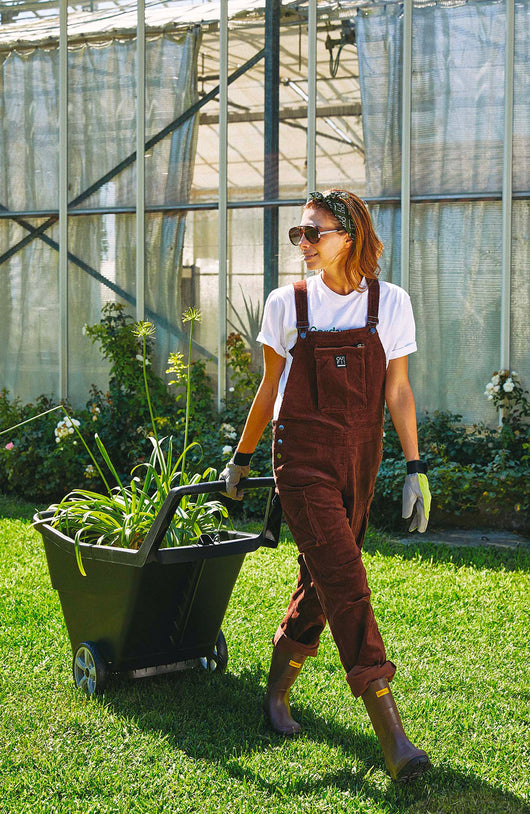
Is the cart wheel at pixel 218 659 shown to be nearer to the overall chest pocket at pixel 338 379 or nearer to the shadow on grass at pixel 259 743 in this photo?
the shadow on grass at pixel 259 743

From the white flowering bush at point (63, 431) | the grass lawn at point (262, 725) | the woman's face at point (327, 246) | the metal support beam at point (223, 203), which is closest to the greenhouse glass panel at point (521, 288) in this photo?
the metal support beam at point (223, 203)

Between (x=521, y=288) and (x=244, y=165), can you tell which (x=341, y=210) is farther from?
(x=244, y=165)

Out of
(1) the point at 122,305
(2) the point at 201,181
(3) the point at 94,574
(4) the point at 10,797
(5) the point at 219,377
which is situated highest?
(2) the point at 201,181

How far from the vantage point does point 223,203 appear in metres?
8.26

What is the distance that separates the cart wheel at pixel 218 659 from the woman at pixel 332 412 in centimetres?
54

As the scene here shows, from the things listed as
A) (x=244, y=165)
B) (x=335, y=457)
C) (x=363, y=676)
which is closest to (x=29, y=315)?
(x=244, y=165)

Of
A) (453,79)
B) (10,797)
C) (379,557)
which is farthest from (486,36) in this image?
(10,797)

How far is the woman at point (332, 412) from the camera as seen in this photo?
10.4 ft

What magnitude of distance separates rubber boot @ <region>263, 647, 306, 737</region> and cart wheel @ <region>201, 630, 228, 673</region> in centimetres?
50

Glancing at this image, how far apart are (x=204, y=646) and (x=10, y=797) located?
42.2 inches

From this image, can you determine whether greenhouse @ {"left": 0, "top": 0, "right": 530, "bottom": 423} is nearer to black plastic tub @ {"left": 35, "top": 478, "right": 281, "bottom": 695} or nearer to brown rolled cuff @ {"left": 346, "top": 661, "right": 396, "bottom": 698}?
black plastic tub @ {"left": 35, "top": 478, "right": 281, "bottom": 695}

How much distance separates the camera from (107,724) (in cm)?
350

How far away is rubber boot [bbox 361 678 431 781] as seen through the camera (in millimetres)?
2992

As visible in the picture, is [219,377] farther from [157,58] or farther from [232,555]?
[232,555]
